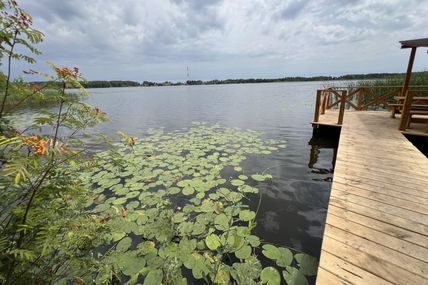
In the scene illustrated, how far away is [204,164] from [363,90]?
8.33 metres

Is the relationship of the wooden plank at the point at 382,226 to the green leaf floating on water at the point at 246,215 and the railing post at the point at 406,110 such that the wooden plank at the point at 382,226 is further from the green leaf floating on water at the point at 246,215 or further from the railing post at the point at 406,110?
the railing post at the point at 406,110

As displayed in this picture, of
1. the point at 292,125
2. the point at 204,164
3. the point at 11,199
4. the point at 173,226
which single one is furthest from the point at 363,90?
the point at 11,199

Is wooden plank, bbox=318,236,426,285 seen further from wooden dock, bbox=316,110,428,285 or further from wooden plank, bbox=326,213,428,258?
wooden plank, bbox=326,213,428,258

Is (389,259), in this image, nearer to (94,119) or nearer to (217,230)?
(217,230)

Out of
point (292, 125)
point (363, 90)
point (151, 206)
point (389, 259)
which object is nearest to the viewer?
point (389, 259)

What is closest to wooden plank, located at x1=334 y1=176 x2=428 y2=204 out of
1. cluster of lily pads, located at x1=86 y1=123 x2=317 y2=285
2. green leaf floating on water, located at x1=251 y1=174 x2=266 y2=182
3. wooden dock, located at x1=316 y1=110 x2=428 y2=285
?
wooden dock, located at x1=316 y1=110 x2=428 y2=285

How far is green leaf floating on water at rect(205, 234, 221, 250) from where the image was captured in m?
2.72

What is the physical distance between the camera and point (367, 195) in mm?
2840

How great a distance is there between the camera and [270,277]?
7.51 feet

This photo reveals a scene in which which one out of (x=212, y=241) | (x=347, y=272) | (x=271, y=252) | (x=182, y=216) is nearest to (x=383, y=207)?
(x=347, y=272)

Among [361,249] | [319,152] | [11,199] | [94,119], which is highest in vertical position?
[94,119]

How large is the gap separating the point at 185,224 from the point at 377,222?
8.12ft

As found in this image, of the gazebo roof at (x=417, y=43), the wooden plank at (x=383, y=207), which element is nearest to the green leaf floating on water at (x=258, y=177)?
the wooden plank at (x=383, y=207)

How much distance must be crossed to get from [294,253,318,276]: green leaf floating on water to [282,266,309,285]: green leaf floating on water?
0.08 m
